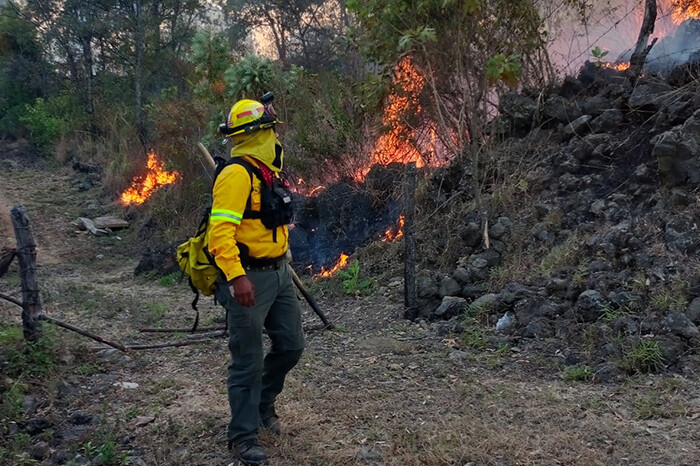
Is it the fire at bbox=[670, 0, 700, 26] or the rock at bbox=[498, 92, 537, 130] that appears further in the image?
the rock at bbox=[498, 92, 537, 130]

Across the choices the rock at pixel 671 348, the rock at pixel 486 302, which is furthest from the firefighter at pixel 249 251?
the rock at pixel 486 302

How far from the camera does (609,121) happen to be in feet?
26.2

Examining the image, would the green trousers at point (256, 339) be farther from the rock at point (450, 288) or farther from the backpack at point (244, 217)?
the rock at point (450, 288)

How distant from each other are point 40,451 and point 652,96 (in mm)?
7357

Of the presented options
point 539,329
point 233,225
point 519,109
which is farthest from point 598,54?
point 233,225

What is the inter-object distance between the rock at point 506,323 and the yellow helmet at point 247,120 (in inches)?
137

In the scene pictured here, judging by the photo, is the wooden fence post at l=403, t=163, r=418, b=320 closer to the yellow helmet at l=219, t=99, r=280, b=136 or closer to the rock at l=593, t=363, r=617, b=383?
the rock at l=593, t=363, r=617, b=383

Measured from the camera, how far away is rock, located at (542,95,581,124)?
28.1 ft

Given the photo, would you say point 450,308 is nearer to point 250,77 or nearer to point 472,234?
point 472,234

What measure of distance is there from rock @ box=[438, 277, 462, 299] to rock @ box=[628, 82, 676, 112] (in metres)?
3.21

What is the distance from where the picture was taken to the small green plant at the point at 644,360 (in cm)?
495

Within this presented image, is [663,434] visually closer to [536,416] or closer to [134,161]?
[536,416]

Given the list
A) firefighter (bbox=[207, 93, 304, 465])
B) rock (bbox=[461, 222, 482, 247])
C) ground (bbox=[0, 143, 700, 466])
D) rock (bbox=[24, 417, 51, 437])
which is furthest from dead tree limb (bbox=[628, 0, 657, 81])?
rock (bbox=[24, 417, 51, 437])

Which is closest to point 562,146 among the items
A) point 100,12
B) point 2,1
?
point 100,12
